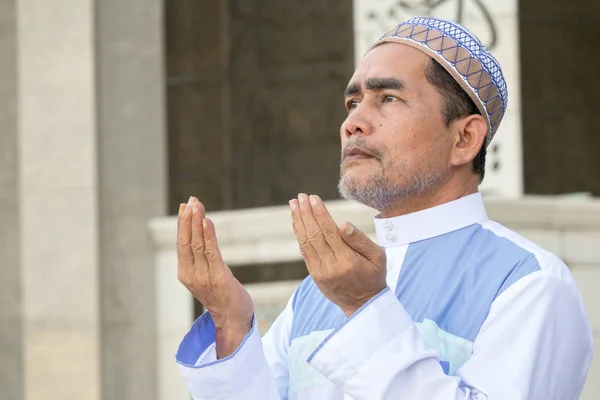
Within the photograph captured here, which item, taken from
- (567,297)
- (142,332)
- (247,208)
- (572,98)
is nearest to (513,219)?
(572,98)

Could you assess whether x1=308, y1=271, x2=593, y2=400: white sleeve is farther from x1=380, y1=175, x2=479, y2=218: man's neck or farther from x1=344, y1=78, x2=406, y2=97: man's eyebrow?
x1=344, y1=78, x2=406, y2=97: man's eyebrow

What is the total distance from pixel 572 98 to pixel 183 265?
599 cm

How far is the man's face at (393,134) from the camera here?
2596mm

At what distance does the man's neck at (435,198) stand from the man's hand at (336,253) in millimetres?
507

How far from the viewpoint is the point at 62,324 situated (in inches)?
322

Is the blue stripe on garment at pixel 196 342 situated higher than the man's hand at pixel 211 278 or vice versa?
the man's hand at pixel 211 278

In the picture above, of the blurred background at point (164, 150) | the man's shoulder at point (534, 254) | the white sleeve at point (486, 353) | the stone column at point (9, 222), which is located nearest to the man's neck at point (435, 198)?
the man's shoulder at point (534, 254)

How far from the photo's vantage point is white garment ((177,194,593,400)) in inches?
85.7

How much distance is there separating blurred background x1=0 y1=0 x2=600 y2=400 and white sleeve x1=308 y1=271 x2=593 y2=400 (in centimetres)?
549

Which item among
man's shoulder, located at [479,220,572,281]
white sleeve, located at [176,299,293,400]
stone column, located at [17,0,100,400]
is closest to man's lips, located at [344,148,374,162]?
man's shoulder, located at [479,220,572,281]

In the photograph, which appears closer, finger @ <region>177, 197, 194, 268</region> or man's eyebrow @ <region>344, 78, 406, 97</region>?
finger @ <region>177, 197, 194, 268</region>

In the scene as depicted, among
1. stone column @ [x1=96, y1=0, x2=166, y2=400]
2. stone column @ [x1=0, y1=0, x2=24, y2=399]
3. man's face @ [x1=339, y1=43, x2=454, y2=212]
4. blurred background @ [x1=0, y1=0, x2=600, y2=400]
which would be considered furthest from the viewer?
stone column @ [x1=0, y1=0, x2=24, y2=399]

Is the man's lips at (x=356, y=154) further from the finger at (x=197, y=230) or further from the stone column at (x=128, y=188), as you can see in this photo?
the stone column at (x=128, y=188)

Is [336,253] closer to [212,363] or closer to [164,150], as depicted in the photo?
[212,363]
